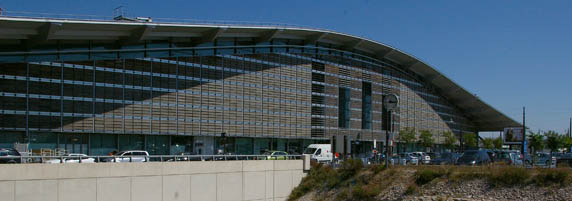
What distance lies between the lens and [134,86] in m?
47.7

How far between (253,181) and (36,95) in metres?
17.5

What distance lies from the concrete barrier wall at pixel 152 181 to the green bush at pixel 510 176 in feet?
43.8

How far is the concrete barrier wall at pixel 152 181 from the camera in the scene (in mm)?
24703

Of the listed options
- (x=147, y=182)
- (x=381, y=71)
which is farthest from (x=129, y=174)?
(x=381, y=71)

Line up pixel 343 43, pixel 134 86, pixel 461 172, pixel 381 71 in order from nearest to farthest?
1. pixel 461 172
2. pixel 134 86
3. pixel 343 43
4. pixel 381 71

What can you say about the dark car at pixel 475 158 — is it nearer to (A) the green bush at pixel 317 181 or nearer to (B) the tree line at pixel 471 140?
(A) the green bush at pixel 317 181

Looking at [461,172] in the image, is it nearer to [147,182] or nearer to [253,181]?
[253,181]

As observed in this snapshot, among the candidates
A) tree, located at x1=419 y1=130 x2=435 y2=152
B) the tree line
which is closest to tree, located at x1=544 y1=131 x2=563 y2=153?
the tree line

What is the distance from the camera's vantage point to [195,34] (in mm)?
51875

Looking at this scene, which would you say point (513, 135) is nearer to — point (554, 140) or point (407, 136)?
point (554, 140)

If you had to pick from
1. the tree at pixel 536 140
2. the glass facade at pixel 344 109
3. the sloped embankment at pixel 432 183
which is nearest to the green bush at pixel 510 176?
the sloped embankment at pixel 432 183

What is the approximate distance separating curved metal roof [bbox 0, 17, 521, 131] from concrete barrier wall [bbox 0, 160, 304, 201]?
16.0 m

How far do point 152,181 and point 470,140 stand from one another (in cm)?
7236

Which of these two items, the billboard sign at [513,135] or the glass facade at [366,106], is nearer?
the glass facade at [366,106]
